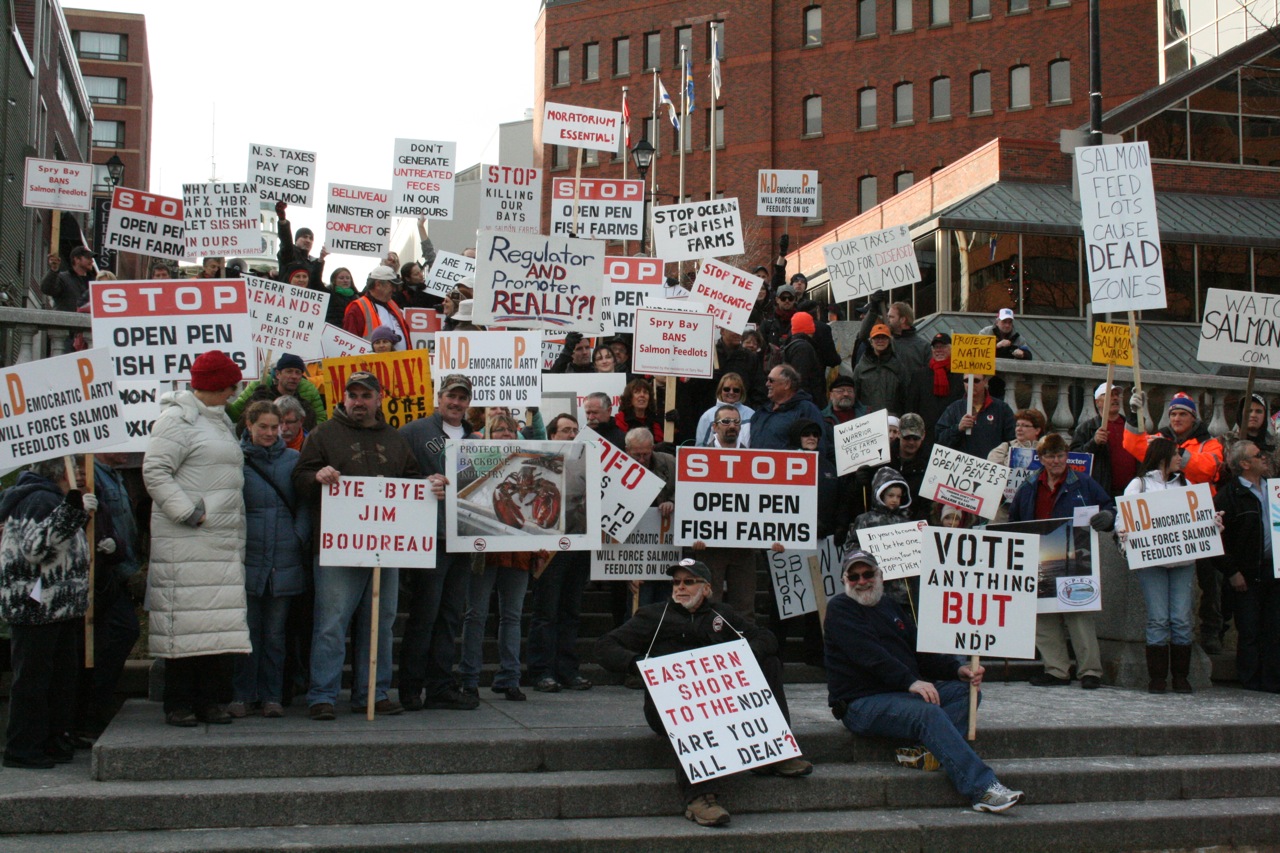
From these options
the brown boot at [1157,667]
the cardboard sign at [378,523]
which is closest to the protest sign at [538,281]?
the cardboard sign at [378,523]

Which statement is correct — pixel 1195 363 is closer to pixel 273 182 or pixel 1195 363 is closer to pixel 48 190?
pixel 273 182

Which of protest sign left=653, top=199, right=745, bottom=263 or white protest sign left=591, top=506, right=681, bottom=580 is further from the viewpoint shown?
protest sign left=653, top=199, right=745, bottom=263

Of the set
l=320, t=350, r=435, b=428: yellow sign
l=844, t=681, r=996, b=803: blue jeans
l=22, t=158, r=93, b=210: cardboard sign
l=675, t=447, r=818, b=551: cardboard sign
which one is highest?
l=22, t=158, r=93, b=210: cardboard sign

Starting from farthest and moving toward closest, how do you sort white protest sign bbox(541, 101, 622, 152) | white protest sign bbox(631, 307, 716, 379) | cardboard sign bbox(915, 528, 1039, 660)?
1. white protest sign bbox(541, 101, 622, 152)
2. white protest sign bbox(631, 307, 716, 379)
3. cardboard sign bbox(915, 528, 1039, 660)

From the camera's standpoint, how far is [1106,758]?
9.41 meters

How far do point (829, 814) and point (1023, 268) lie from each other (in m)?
25.6

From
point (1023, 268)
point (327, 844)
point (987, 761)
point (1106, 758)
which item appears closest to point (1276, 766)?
point (1106, 758)

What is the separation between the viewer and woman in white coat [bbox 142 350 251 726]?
28.0 ft

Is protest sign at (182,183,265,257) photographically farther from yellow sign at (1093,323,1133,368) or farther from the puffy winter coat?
yellow sign at (1093,323,1133,368)

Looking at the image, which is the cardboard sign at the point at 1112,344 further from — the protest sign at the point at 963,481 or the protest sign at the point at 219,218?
the protest sign at the point at 219,218

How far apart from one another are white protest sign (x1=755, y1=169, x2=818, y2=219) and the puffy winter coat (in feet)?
46.5

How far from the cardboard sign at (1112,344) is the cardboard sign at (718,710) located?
670cm

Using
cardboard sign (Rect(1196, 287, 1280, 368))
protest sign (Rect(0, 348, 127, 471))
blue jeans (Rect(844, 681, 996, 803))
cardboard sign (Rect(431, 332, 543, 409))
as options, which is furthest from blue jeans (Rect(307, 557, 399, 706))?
cardboard sign (Rect(1196, 287, 1280, 368))

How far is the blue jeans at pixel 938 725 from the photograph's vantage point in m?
8.45
